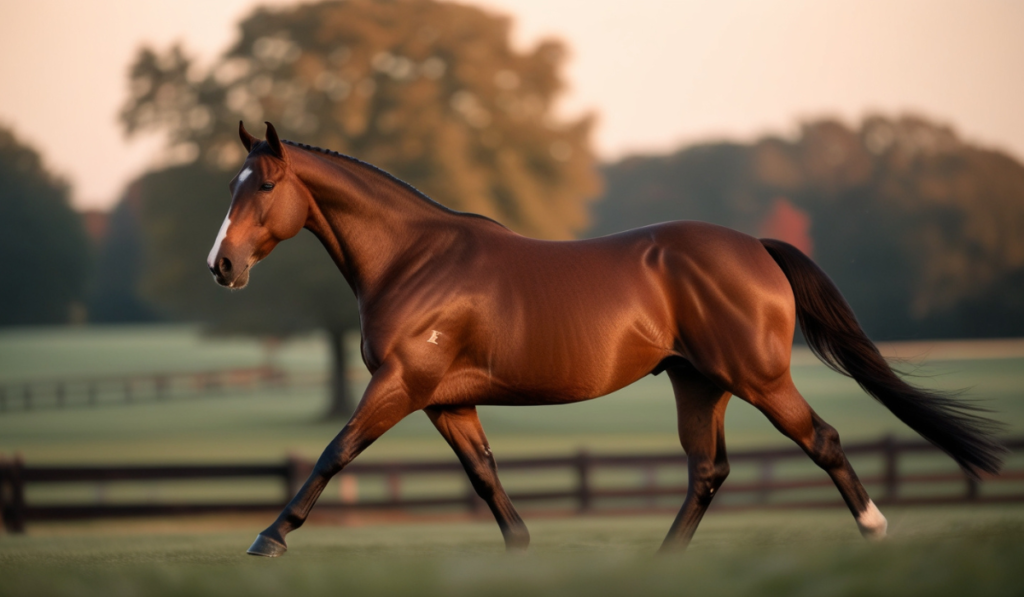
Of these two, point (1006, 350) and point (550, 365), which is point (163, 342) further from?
point (550, 365)

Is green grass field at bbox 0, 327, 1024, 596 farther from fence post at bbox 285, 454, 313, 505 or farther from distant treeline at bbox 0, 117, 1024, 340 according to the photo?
distant treeline at bbox 0, 117, 1024, 340

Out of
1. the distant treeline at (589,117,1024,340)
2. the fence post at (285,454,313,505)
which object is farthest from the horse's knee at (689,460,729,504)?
the distant treeline at (589,117,1024,340)

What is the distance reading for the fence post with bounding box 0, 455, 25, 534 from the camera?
1175 cm

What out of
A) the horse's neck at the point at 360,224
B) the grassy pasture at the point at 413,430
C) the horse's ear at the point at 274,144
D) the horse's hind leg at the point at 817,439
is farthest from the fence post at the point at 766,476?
the horse's ear at the point at 274,144

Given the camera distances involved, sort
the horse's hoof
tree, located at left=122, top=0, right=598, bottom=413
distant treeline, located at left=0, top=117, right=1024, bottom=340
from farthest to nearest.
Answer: distant treeline, located at left=0, top=117, right=1024, bottom=340, tree, located at left=122, top=0, right=598, bottom=413, the horse's hoof

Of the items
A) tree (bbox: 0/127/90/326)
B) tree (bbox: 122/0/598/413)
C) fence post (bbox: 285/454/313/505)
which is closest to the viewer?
fence post (bbox: 285/454/313/505)

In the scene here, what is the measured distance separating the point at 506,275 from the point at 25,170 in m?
56.4

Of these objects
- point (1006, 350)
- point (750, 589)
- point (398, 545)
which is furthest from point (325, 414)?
point (1006, 350)

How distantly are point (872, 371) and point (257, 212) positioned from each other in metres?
3.64

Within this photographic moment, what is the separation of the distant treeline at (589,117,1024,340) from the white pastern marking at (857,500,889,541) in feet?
101

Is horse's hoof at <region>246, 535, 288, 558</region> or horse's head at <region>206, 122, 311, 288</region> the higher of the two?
horse's head at <region>206, 122, 311, 288</region>

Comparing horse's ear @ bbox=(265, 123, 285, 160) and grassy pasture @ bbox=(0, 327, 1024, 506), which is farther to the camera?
grassy pasture @ bbox=(0, 327, 1024, 506)

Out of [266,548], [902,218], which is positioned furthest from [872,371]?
[902,218]

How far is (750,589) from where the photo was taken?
3.41 metres
